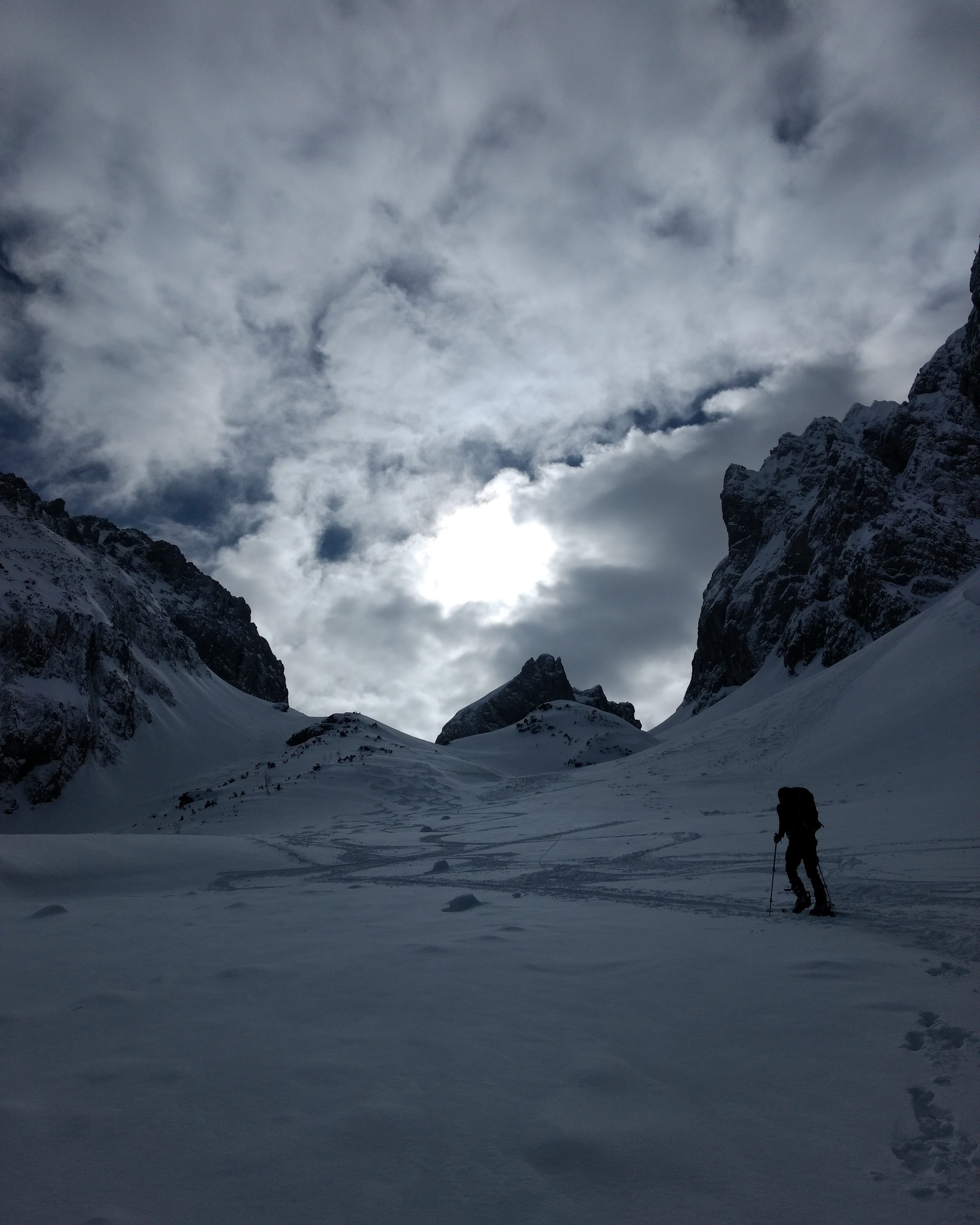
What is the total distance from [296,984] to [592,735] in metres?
61.2

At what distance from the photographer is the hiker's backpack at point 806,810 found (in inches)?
355

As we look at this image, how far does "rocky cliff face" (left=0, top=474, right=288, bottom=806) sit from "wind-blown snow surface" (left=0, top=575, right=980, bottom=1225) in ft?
93.3

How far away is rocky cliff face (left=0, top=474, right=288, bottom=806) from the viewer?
3712 cm

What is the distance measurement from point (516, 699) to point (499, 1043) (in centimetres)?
10524

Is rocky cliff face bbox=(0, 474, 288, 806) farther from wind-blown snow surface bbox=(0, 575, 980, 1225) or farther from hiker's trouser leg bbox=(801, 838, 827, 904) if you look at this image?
hiker's trouser leg bbox=(801, 838, 827, 904)

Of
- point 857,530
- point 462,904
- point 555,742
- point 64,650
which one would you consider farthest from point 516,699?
point 462,904

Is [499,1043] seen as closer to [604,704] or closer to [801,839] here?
[801,839]

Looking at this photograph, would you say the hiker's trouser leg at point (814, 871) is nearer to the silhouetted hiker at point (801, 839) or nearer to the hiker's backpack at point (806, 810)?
the silhouetted hiker at point (801, 839)

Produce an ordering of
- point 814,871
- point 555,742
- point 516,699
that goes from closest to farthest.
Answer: point 814,871 < point 555,742 < point 516,699

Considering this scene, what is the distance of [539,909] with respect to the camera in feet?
29.6

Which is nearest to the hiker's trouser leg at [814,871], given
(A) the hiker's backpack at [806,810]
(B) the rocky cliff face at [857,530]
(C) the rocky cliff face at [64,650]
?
(A) the hiker's backpack at [806,810]

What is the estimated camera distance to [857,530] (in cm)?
7088

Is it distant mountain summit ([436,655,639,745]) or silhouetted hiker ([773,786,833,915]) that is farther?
distant mountain summit ([436,655,639,745])

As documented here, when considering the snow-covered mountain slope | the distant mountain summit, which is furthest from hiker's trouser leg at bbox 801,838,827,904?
the distant mountain summit
